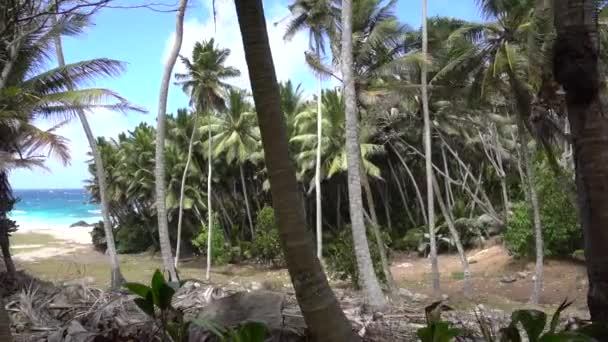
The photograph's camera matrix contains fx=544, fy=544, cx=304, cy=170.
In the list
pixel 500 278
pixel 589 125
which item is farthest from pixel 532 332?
pixel 500 278

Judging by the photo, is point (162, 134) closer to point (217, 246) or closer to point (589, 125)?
point (589, 125)

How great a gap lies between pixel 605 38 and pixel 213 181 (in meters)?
25.8

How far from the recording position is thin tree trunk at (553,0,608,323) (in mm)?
3203

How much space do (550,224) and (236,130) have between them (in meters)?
19.0

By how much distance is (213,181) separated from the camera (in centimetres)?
3784

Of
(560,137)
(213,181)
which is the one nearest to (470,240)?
(560,137)

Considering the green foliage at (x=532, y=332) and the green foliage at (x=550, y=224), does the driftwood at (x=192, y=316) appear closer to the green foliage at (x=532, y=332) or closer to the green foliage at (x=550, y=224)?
the green foliage at (x=532, y=332)

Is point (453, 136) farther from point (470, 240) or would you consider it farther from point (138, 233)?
point (138, 233)

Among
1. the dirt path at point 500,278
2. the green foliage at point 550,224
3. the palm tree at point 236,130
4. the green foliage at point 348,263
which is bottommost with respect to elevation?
the dirt path at point 500,278

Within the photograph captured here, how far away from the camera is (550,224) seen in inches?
910

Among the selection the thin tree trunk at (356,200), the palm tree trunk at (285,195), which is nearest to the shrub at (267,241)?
the thin tree trunk at (356,200)

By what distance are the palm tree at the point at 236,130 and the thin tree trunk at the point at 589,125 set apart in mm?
30422

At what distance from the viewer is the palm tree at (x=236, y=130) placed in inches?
1325

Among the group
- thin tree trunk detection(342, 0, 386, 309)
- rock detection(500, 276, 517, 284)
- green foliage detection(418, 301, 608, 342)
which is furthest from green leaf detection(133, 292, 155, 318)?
rock detection(500, 276, 517, 284)
